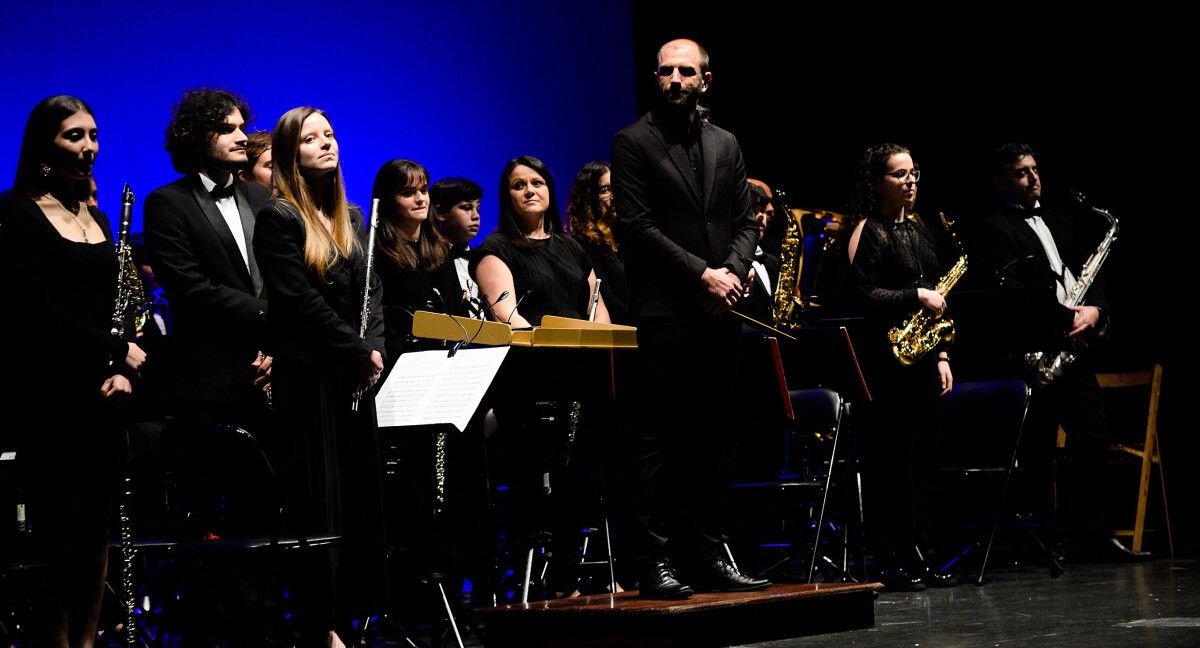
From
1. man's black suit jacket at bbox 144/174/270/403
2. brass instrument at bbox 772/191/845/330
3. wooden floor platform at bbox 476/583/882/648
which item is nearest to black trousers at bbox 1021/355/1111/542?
brass instrument at bbox 772/191/845/330

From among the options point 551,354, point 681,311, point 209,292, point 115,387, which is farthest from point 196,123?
point 681,311

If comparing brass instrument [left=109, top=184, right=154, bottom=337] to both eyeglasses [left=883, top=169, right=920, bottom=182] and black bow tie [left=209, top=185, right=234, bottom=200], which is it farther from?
eyeglasses [left=883, top=169, right=920, bottom=182]

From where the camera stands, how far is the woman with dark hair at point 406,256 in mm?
4645

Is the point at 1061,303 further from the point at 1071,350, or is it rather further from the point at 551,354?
the point at 551,354

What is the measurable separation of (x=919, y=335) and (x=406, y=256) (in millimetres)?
2011

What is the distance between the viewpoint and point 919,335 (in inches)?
202

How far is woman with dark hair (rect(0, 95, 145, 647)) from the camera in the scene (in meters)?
3.15

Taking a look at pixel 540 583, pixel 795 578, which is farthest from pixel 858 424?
pixel 540 583

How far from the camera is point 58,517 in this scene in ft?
10.3

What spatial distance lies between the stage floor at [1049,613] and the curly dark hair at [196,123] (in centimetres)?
208

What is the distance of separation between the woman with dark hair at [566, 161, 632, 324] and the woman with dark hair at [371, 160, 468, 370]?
63 cm

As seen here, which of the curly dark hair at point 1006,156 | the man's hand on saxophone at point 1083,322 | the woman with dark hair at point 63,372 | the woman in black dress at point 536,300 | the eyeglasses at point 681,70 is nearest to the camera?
the woman with dark hair at point 63,372

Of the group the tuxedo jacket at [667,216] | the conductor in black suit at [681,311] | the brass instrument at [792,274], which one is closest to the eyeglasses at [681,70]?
the conductor in black suit at [681,311]

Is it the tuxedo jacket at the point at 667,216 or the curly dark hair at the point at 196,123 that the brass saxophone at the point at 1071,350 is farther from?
the curly dark hair at the point at 196,123
